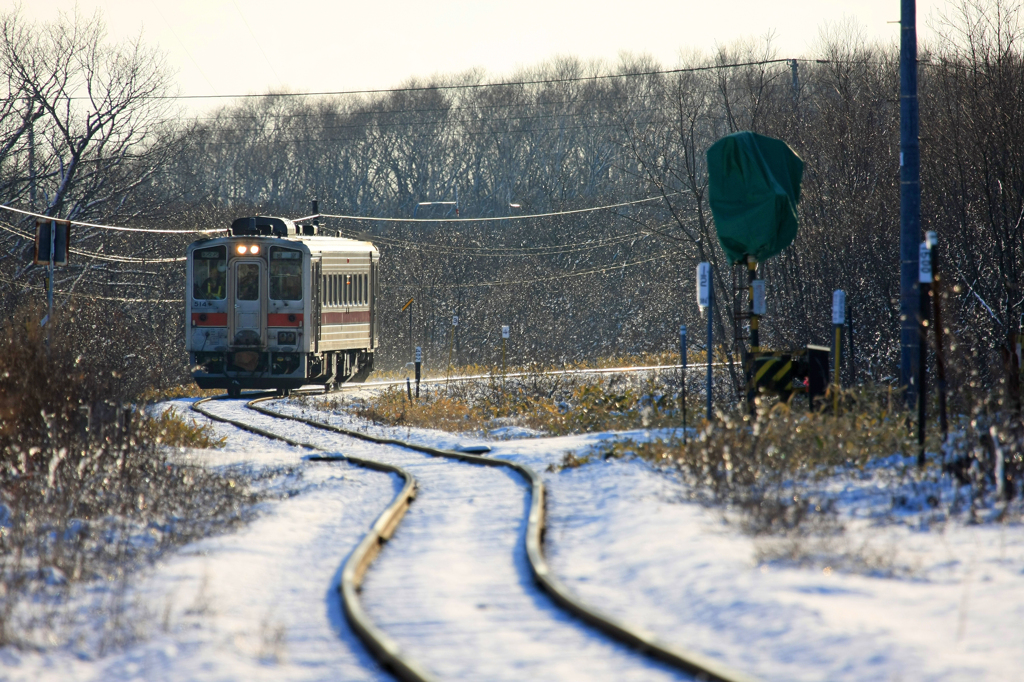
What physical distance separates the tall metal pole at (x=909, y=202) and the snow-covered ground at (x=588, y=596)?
328cm

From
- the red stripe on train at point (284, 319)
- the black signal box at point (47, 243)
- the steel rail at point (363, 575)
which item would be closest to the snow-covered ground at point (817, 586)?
the steel rail at point (363, 575)

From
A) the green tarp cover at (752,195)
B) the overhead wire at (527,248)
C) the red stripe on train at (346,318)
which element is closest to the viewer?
the green tarp cover at (752,195)

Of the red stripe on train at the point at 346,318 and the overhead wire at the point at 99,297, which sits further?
the overhead wire at the point at 99,297

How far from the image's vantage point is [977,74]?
50.5ft

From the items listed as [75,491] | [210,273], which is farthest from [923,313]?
[210,273]

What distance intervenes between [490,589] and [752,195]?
32.9 feet

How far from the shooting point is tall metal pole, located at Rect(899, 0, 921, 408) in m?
11.7

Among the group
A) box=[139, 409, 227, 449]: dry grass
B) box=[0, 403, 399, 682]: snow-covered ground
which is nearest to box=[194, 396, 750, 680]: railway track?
box=[0, 403, 399, 682]: snow-covered ground

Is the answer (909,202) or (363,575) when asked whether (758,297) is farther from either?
(363,575)

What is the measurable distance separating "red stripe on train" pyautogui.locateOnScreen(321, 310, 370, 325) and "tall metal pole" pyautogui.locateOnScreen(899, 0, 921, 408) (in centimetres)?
1455

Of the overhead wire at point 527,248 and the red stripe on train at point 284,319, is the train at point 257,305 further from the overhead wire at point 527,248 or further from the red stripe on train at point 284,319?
the overhead wire at point 527,248

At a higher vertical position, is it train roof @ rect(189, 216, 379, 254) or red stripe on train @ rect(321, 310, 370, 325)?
train roof @ rect(189, 216, 379, 254)

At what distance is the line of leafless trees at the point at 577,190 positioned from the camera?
1584cm

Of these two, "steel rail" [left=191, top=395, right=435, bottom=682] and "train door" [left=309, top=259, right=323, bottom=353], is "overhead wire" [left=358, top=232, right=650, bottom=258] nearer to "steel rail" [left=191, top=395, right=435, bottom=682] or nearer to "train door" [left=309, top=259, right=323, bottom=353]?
"train door" [left=309, top=259, right=323, bottom=353]
